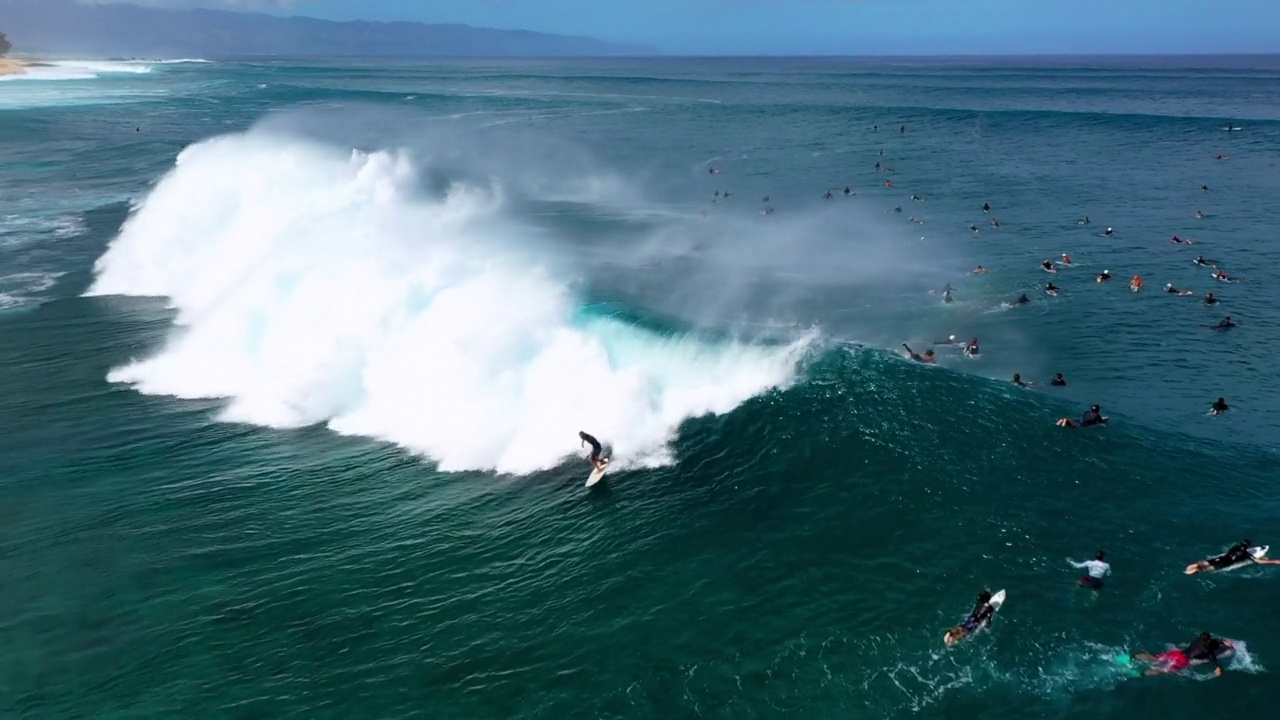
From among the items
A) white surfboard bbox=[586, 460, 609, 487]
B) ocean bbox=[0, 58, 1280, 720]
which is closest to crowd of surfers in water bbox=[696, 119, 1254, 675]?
white surfboard bbox=[586, 460, 609, 487]

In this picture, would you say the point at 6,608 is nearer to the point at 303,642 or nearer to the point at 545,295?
the point at 303,642

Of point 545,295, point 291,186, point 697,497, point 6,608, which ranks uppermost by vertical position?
point 291,186

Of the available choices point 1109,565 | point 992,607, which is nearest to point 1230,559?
point 1109,565

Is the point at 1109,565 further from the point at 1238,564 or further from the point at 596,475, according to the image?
the point at 596,475

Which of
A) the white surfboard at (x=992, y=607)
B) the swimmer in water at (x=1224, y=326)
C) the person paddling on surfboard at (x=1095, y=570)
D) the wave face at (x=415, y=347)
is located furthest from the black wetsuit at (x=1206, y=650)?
the swimmer in water at (x=1224, y=326)

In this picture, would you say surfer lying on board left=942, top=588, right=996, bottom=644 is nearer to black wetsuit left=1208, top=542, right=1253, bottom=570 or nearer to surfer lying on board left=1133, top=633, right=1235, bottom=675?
surfer lying on board left=1133, top=633, right=1235, bottom=675

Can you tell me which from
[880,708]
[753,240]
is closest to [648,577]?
[880,708]

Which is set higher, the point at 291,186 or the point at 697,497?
the point at 291,186
